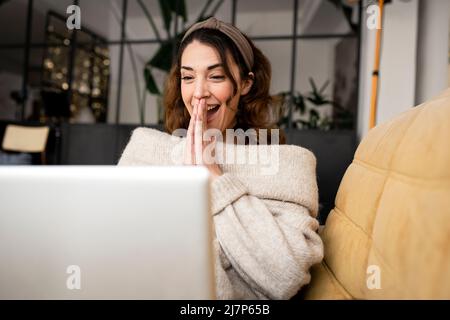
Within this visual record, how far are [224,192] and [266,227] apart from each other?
0.36 ft

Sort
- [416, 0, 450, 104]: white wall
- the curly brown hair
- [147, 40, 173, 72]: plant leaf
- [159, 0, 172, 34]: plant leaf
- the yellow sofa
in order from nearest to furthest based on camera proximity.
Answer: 1. the yellow sofa
2. the curly brown hair
3. [416, 0, 450, 104]: white wall
4. [159, 0, 172, 34]: plant leaf
5. [147, 40, 173, 72]: plant leaf

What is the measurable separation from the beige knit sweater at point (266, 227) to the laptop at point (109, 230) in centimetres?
28

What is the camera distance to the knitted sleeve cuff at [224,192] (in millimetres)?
769

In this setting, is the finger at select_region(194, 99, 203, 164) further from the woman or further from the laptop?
the laptop

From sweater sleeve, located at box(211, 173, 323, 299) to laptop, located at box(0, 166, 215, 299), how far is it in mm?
276

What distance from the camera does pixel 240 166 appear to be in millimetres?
926

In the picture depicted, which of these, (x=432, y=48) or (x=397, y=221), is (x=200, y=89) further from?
(x=432, y=48)

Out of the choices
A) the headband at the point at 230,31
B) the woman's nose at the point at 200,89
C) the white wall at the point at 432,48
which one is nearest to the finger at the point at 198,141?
the woman's nose at the point at 200,89

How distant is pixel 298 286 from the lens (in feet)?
2.34

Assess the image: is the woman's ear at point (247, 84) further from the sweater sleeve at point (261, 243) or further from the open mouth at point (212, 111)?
the sweater sleeve at point (261, 243)

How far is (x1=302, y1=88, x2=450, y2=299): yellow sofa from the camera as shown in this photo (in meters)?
0.51

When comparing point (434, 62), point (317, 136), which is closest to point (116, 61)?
point (317, 136)

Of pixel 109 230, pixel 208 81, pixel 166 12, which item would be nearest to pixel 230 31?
pixel 208 81

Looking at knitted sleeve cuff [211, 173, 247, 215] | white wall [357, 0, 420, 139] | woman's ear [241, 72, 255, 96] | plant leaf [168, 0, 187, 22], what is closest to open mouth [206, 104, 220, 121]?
woman's ear [241, 72, 255, 96]
